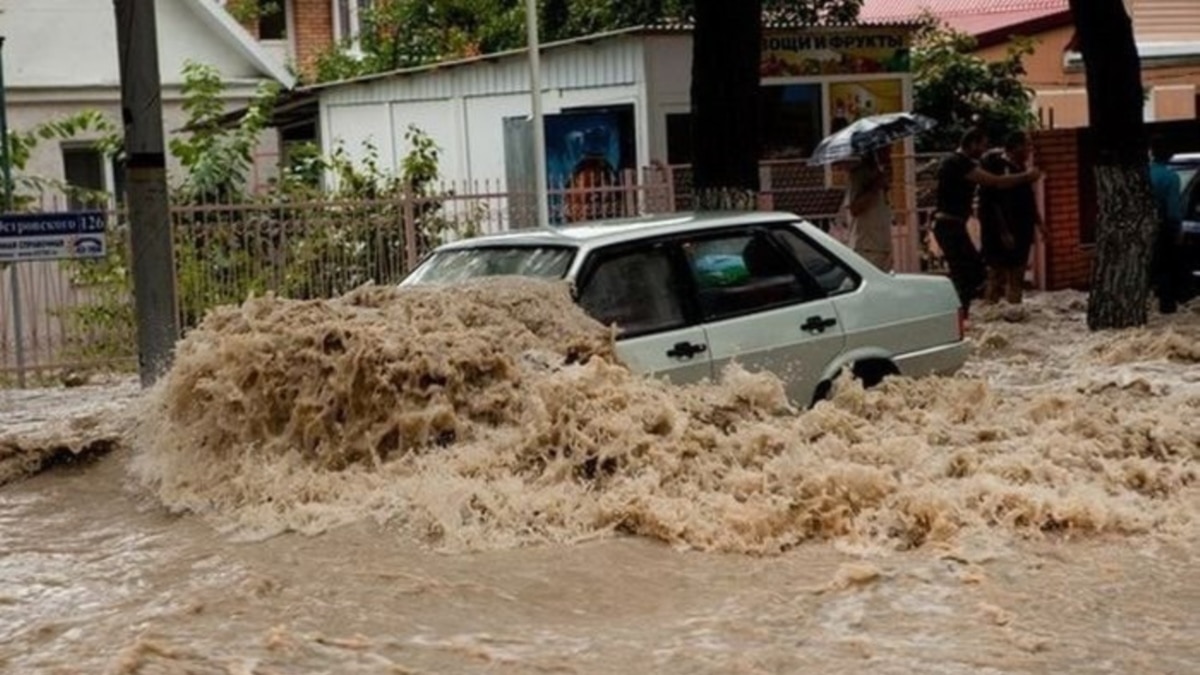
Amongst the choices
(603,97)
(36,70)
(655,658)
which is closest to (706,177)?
(603,97)

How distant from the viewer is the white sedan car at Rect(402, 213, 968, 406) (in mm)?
10766

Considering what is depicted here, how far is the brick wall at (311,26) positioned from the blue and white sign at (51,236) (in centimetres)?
2011

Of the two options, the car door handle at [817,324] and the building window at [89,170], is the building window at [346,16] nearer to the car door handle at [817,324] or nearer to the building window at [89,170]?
the building window at [89,170]

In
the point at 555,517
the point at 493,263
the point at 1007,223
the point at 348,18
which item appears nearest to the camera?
the point at 555,517

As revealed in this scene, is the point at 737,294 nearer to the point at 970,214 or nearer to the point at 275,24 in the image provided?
the point at 970,214

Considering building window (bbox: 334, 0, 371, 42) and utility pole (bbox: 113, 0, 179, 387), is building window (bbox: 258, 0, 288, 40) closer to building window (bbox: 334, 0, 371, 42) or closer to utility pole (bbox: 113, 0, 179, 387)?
building window (bbox: 334, 0, 371, 42)

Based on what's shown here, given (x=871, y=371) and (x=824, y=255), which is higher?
(x=824, y=255)

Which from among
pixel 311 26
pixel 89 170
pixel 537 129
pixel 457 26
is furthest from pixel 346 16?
pixel 537 129

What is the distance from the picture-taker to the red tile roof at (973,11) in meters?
32.5

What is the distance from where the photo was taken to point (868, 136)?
1870 centimetres

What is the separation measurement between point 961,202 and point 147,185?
7941 millimetres

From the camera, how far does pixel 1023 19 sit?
3275 centimetres

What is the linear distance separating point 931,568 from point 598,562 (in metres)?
1.40

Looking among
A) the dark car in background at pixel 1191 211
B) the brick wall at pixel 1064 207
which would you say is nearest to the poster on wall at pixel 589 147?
the brick wall at pixel 1064 207
